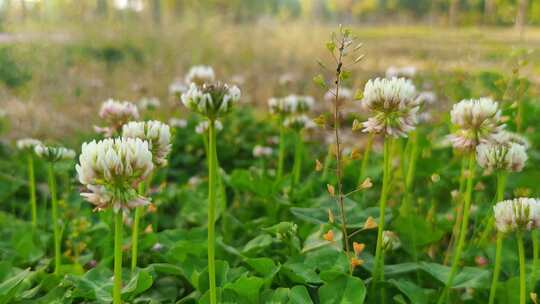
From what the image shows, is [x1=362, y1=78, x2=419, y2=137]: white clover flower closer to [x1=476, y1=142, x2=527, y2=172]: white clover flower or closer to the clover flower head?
[x1=476, y1=142, x2=527, y2=172]: white clover flower

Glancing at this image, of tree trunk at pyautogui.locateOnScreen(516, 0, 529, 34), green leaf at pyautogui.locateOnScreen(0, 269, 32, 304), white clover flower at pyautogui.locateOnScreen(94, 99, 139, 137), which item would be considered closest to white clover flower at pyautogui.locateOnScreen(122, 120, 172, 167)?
green leaf at pyautogui.locateOnScreen(0, 269, 32, 304)

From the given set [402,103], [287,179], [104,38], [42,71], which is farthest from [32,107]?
[104,38]

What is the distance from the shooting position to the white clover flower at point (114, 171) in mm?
954

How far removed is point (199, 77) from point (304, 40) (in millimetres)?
6709

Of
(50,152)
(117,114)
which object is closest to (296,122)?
(117,114)

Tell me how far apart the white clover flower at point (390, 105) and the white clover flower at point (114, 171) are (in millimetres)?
472

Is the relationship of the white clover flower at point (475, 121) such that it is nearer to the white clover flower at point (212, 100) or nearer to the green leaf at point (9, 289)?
the white clover flower at point (212, 100)

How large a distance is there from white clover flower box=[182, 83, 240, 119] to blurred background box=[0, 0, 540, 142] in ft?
4.69

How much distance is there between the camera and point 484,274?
1400mm

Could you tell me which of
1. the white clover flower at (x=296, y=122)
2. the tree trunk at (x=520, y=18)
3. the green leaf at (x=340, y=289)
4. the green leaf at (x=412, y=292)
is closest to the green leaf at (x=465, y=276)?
the green leaf at (x=412, y=292)

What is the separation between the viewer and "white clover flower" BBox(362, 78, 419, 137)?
1.21m

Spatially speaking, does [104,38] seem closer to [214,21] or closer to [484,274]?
[214,21]

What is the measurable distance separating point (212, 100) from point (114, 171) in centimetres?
20

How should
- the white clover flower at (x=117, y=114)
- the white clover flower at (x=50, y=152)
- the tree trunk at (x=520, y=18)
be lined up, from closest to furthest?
1. the white clover flower at (x=50, y=152)
2. the white clover flower at (x=117, y=114)
3. the tree trunk at (x=520, y=18)
